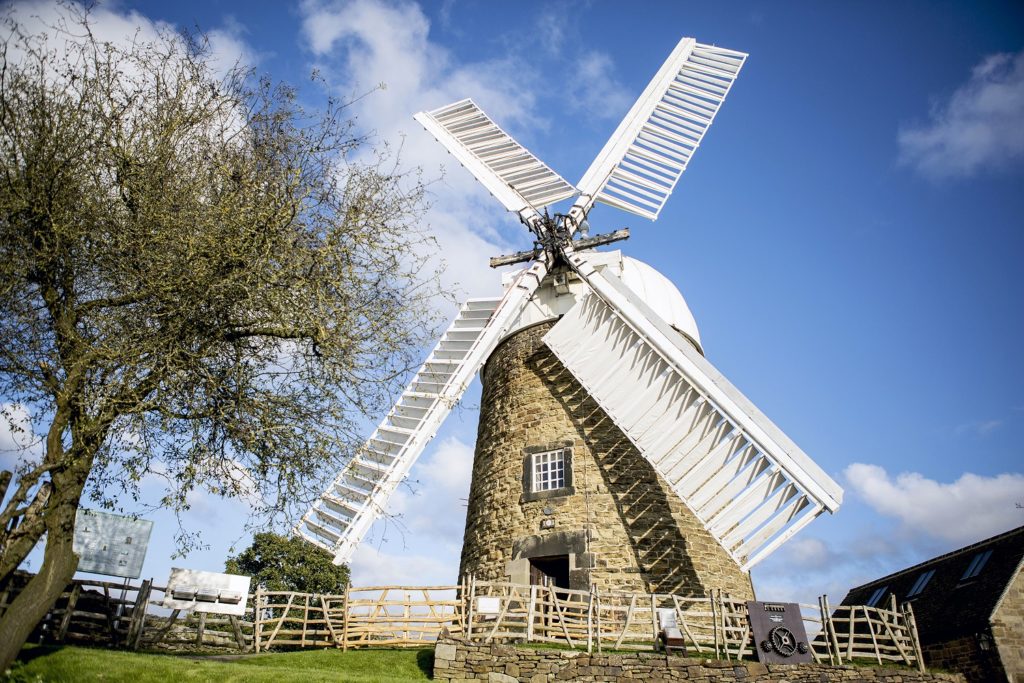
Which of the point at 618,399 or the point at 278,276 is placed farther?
the point at 618,399

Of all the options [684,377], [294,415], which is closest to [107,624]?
[294,415]

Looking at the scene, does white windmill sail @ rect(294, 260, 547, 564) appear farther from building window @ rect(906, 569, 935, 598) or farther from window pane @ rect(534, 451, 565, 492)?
building window @ rect(906, 569, 935, 598)

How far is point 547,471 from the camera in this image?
15086 millimetres

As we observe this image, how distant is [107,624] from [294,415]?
27.6 ft

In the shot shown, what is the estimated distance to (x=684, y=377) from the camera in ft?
44.9

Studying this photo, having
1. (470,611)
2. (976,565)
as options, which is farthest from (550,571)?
(976,565)

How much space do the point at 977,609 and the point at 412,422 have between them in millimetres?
14455

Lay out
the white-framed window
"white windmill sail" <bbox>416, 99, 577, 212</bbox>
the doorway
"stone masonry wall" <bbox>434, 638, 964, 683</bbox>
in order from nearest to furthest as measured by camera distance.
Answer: "stone masonry wall" <bbox>434, 638, 964, 683</bbox> < the doorway < the white-framed window < "white windmill sail" <bbox>416, 99, 577, 212</bbox>

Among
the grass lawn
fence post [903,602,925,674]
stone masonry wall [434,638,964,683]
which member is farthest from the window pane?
fence post [903,602,925,674]

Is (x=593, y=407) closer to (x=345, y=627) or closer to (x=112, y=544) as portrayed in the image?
(x=345, y=627)

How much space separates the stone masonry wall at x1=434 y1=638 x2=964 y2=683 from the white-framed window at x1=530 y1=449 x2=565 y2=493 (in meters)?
3.76

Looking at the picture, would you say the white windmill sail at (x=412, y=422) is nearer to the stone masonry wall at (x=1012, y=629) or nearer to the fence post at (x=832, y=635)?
the fence post at (x=832, y=635)

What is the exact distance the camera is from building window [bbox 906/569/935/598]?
2038cm

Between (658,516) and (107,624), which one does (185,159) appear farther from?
(658,516)
